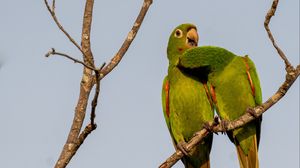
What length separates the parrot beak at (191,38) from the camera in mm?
7432

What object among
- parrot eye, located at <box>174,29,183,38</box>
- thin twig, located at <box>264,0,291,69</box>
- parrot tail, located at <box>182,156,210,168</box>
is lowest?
parrot tail, located at <box>182,156,210,168</box>

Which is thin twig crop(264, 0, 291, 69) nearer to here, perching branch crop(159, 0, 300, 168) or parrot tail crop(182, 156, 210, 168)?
perching branch crop(159, 0, 300, 168)

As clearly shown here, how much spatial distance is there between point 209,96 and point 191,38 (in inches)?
49.3

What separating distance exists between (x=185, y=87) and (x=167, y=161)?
82.7 inches

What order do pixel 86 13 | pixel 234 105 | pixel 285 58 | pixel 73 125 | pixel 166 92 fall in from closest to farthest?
pixel 73 125 → pixel 285 58 → pixel 86 13 → pixel 234 105 → pixel 166 92

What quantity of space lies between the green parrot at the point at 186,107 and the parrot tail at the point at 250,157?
522 millimetres

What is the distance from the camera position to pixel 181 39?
742 cm

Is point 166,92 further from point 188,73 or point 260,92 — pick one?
point 260,92

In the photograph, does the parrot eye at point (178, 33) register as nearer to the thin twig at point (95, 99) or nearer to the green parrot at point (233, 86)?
the green parrot at point (233, 86)

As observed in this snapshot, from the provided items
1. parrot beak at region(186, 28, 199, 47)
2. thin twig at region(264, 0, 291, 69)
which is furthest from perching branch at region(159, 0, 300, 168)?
parrot beak at region(186, 28, 199, 47)

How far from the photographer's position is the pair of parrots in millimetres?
6449

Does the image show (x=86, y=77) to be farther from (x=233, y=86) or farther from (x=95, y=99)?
(x=233, y=86)

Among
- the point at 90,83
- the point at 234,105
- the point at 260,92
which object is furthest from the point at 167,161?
the point at 260,92

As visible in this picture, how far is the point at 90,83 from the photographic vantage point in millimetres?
4387
